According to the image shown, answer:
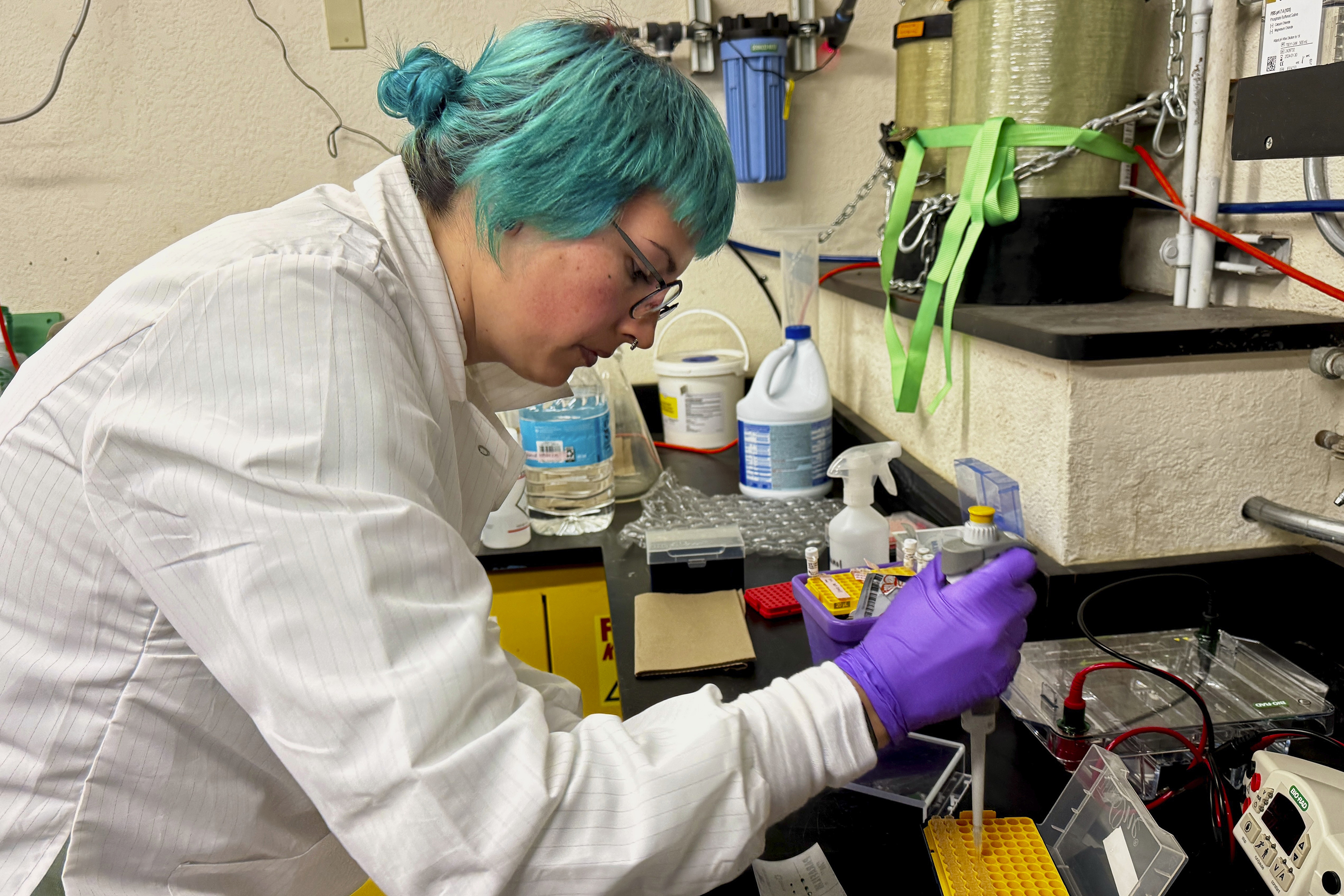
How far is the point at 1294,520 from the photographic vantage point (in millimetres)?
946

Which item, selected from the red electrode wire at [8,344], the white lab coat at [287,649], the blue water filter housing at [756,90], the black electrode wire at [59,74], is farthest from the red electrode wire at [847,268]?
the red electrode wire at [8,344]

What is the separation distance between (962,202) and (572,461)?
73 centimetres

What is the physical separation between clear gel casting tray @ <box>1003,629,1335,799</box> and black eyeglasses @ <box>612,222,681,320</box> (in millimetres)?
511

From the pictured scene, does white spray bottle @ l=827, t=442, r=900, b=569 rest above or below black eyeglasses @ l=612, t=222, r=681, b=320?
below

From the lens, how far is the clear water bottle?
151 cm

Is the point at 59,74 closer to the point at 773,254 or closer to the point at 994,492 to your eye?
the point at 773,254

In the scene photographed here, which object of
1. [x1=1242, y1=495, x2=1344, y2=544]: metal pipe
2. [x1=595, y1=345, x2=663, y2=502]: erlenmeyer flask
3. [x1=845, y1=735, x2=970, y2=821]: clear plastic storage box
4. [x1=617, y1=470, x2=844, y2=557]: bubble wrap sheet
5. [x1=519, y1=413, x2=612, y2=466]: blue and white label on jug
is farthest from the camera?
[x1=595, y1=345, x2=663, y2=502]: erlenmeyer flask

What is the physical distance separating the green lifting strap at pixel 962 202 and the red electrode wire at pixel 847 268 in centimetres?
51

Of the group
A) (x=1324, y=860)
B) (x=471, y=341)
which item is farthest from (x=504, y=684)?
(x=1324, y=860)

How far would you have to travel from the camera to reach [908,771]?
2.70 feet

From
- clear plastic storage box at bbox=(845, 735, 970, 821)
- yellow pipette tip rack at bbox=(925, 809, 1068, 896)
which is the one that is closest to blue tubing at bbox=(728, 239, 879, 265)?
clear plastic storage box at bbox=(845, 735, 970, 821)

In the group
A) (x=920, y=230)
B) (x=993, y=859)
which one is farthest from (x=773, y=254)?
(x=993, y=859)

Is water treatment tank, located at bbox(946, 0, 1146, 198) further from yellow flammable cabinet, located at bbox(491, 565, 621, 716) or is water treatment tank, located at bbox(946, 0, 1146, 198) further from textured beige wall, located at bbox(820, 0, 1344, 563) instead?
yellow flammable cabinet, located at bbox(491, 565, 621, 716)

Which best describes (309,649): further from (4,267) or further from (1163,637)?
(4,267)
